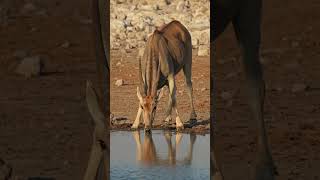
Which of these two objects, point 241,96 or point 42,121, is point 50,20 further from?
point 241,96

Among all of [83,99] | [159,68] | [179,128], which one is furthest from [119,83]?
[83,99]

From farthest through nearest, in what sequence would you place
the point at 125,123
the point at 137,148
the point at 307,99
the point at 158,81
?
1. the point at 125,123
2. the point at 158,81
3. the point at 137,148
4. the point at 307,99

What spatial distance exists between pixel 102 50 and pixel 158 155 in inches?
164

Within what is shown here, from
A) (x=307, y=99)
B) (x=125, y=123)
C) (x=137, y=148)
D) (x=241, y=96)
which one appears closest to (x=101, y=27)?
(x=241, y=96)

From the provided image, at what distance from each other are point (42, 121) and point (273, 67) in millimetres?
2038

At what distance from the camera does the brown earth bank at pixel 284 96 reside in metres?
6.26

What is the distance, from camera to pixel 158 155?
33.8ft

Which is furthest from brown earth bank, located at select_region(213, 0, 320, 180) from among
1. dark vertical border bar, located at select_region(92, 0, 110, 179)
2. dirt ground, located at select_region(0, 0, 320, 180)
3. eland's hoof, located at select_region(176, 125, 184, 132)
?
eland's hoof, located at select_region(176, 125, 184, 132)

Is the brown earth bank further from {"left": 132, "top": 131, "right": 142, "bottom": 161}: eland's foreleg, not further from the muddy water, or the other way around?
{"left": 132, "top": 131, "right": 142, "bottom": 161}: eland's foreleg

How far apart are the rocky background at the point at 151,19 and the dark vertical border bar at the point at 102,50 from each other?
67.5ft

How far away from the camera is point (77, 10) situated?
6.29m

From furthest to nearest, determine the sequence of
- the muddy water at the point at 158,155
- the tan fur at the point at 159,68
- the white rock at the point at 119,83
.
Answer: the white rock at the point at 119,83
the tan fur at the point at 159,68
the muddy water at the point at 158,155

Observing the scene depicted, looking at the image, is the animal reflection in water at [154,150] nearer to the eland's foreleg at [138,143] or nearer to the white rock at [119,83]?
the eland's foreleg at [138,143]

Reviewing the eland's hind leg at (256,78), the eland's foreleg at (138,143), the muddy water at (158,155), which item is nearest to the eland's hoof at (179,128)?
the muddy water at (158,155)
